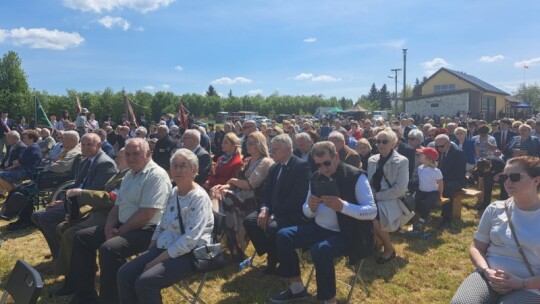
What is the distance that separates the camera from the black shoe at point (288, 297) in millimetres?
3777

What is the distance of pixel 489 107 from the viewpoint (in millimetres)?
39719

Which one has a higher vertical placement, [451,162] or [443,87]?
[443,87]

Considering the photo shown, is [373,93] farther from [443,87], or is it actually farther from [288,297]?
[288,297]

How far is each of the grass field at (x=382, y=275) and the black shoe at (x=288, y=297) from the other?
0.14 metres

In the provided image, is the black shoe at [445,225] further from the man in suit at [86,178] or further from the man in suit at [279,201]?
the man in suit at [86,178]

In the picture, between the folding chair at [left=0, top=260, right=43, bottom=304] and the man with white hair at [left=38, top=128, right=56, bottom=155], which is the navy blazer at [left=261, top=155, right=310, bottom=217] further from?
the man with white hair at [left=38, top=128, right=56, bottom=155]

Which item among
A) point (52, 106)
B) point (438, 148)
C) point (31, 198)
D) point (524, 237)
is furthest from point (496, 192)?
point (52, 106)

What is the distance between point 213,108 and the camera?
71062mm

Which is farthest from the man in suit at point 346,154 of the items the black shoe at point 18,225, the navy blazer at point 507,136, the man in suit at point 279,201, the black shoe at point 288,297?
the navy blazer at point 507,136

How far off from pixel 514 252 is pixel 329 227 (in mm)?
1540

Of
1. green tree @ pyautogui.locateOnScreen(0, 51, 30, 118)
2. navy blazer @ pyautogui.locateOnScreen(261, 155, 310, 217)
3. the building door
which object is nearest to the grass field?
navy blazer @ pyautogui.locateOnScreen(261, 155, 310, 217)

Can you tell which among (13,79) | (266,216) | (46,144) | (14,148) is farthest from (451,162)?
(13,79)

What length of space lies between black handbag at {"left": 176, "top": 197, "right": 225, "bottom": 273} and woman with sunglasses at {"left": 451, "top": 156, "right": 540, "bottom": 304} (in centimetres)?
188

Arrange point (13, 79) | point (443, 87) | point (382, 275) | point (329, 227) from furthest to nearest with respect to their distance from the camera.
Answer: point (13, 79)
point (443, 87)
point (382, 275)
point (329, 227)
